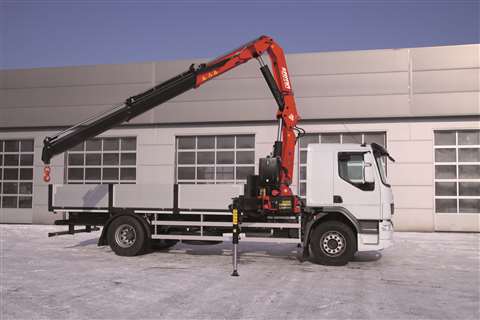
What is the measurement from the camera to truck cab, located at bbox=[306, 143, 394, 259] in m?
9.19

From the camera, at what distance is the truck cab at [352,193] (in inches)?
362

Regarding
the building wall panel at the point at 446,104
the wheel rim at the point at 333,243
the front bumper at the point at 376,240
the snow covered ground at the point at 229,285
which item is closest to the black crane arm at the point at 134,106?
the snow covered ground at the point at 229,285

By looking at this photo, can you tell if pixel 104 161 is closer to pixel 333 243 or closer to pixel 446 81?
pixel 333 243

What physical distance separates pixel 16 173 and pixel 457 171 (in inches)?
802

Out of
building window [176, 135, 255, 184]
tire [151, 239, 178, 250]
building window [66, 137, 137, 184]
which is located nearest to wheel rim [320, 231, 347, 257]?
tire [151, 239, 178, 250]

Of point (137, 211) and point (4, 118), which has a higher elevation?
point (4, 118)

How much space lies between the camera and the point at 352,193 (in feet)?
30.6

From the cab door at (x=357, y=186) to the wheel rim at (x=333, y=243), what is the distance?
0.63 metres

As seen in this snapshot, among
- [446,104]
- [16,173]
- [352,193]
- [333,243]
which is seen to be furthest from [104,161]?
[446,104]

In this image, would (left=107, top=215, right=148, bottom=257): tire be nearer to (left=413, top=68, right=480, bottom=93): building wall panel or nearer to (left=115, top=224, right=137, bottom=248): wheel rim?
(left=115, top=224, right=137, bottom=248): wheel rim

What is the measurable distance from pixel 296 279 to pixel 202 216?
3.14 metres

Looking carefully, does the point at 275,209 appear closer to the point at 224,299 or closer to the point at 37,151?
the point at 224,299

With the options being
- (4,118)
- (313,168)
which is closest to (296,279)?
(313,168)

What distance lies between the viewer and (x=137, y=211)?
10.4 metres
